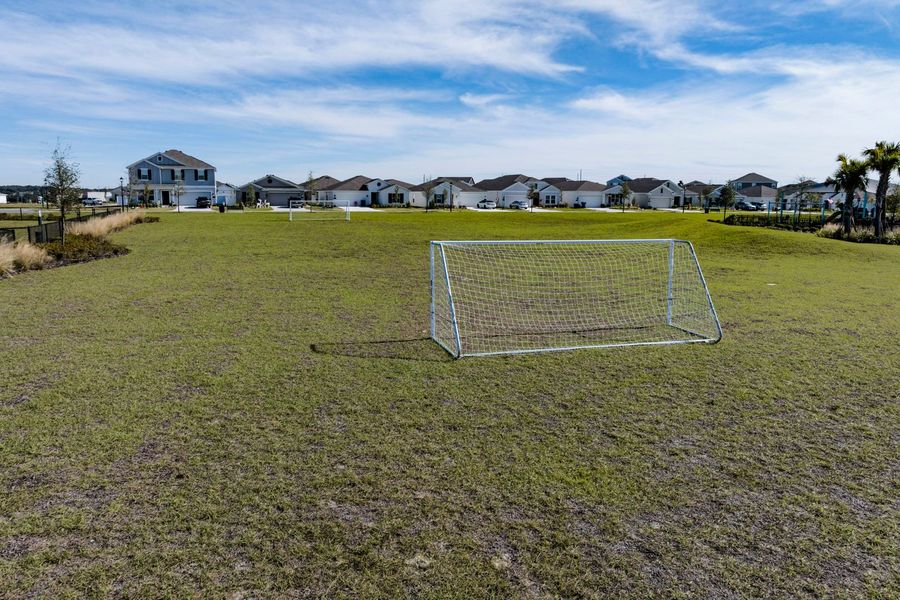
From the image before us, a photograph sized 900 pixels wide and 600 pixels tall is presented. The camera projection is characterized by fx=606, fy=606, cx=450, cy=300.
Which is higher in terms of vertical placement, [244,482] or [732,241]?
[732,241]

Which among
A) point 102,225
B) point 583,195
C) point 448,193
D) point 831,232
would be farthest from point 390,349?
point 583,195

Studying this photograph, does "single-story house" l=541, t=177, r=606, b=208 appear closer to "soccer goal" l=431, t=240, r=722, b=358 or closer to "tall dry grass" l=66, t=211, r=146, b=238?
"tall dry grass" l=66, t=211, r=146, b=238

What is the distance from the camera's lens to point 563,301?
13.2m

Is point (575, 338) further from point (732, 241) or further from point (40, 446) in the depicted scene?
point (732, 241)

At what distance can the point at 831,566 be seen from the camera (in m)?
3.73

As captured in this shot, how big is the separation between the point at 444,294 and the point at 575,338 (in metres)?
4.52

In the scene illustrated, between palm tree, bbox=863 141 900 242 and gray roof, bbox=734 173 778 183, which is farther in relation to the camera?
gray roof, bbox=734 173 778 183

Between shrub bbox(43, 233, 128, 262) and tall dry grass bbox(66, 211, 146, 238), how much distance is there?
1883 mm

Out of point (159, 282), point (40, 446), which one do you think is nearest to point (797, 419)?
point (40, 446)

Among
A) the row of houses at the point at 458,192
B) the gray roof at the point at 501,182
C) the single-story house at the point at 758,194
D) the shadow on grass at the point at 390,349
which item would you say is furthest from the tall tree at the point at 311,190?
the shadow on grass at the point at 390,349

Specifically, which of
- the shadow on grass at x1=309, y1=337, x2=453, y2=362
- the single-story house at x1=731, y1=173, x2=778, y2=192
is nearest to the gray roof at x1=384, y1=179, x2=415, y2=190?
the single-story house at x1=731, y1=173, x2=778, y2=192

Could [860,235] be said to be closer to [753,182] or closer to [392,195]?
[392,195]

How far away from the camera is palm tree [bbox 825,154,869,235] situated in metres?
30.0

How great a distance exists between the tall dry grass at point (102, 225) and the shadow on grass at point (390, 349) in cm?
1943
